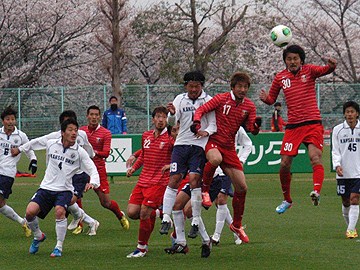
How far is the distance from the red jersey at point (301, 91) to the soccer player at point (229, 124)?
123 centimetres

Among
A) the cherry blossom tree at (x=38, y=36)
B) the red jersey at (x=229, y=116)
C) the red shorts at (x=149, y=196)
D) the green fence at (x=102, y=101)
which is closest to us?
the red jersey at (x=229, y=116)

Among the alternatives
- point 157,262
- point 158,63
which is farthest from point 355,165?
point 158,63

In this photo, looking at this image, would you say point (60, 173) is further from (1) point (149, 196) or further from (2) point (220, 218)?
(2) point (220, 218)

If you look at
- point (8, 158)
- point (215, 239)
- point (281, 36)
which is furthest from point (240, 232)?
point (8, 158)

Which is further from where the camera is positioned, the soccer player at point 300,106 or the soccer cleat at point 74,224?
the soccer cleat at point 74,224

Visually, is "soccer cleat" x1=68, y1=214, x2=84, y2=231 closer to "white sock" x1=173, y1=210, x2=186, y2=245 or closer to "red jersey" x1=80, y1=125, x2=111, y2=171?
"red jersey" x1=80, y1=125, x2=111, y2=171

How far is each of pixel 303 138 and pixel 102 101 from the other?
106ft

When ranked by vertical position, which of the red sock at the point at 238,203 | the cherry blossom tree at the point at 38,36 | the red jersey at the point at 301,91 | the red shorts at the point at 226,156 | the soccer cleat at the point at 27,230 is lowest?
the soccer cleat at the point at 27,230

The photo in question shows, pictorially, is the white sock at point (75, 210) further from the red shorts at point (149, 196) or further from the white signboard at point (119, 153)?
the white signboard at point (119, 153)

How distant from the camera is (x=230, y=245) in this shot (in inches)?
583

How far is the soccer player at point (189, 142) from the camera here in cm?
1343

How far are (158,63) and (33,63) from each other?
340 inches

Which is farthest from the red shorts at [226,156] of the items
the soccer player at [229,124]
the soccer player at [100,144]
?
the soccer player at [100,144]

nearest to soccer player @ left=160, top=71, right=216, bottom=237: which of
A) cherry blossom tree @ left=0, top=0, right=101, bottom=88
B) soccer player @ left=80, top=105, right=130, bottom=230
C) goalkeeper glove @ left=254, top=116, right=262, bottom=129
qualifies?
goalkeeper glove @ left=254, top=116, right=262, bottom=129
